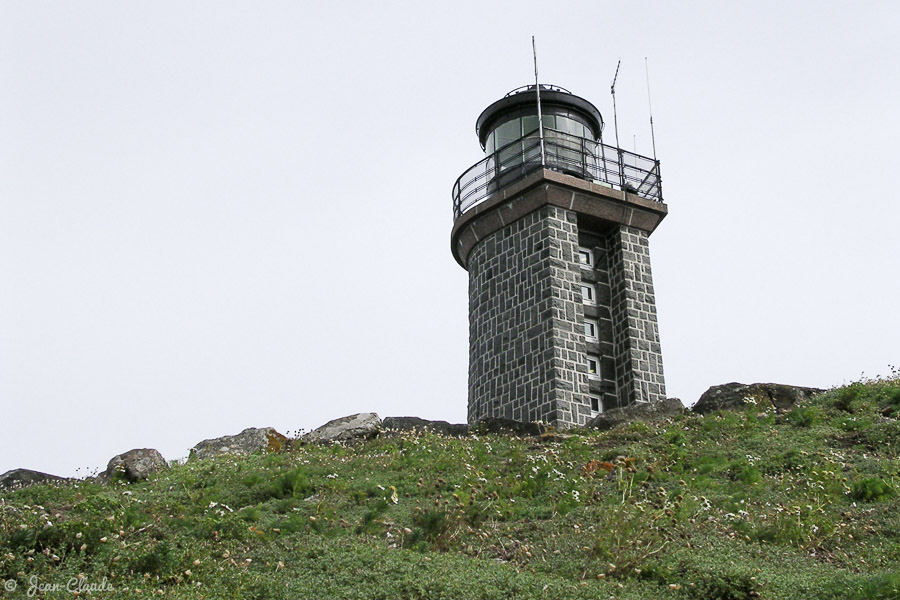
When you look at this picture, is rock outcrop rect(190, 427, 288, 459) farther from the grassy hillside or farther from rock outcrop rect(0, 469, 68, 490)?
rock outcrop rect(0, 469, 68, 490)

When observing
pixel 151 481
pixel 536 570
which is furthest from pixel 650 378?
pixel 536 570

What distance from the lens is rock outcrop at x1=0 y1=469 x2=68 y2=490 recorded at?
17656 millimetres

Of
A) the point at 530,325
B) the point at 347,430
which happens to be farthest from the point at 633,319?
the point at 347,430

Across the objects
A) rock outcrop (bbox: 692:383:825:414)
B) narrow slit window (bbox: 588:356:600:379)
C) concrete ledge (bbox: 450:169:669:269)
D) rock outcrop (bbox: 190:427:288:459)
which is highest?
concrete ledge (bbox: 450:169:669:269)

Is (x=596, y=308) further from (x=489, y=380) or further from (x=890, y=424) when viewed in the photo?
(x=890, y=424)

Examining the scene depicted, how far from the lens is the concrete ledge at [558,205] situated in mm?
24562

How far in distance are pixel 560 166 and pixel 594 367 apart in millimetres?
5301

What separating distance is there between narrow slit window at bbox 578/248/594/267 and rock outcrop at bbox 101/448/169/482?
38.4 feet

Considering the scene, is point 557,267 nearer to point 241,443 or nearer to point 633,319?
point 633,319

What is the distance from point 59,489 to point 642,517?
31.3ft

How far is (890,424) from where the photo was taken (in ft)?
53.0

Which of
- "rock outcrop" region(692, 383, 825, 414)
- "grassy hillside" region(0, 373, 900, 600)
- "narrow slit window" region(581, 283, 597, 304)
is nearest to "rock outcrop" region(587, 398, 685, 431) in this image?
"rock outcrop" region(692, 383, 825, 414)

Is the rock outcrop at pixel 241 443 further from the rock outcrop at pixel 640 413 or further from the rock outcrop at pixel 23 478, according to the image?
the rock outcrop at pixel 640 413

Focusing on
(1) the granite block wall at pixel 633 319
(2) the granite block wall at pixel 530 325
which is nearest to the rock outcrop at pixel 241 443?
(2) the granite block wall at pixel 530 325
